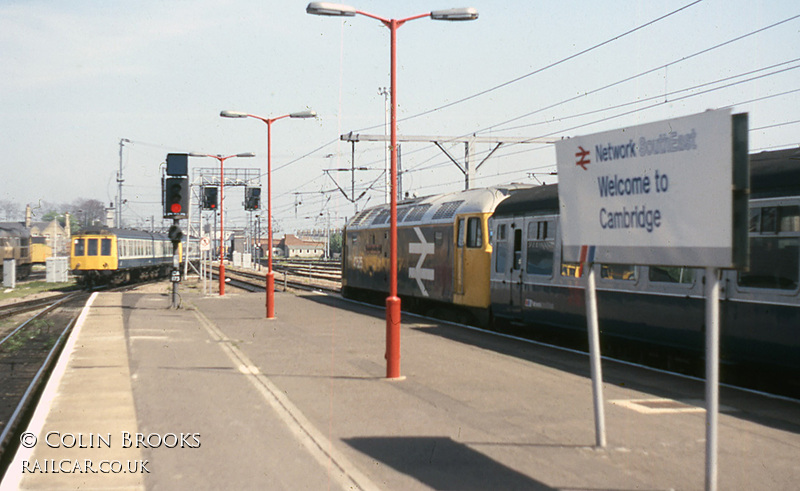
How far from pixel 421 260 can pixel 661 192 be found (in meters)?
14.6

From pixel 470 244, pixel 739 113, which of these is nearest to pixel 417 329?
pixel 470 244

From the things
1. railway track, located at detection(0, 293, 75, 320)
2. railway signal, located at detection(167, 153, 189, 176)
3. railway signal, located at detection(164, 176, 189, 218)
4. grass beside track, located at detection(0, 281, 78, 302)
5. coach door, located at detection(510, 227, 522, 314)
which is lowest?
grass beside track, located at detection(0, 281, 78, 302)

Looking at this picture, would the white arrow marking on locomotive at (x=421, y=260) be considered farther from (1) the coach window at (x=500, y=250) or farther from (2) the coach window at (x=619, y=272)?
(2) the coach window at (x=619, y=272)

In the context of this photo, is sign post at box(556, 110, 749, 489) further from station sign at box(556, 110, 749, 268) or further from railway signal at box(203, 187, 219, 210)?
railway signal at box(203, 187, 219, 210)

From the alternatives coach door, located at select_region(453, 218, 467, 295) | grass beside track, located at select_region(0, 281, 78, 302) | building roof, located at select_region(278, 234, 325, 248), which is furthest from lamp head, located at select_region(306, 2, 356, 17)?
building roof, located at select_region(278, 234, 325, 248)

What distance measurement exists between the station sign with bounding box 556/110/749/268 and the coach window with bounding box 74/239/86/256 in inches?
1486

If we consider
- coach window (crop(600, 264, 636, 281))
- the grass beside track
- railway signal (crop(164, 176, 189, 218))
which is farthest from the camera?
the grass beside track

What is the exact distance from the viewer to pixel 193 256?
3014 inches

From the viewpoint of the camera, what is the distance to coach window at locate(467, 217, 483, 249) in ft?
58.2

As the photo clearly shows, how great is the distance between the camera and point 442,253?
19359 millimetres

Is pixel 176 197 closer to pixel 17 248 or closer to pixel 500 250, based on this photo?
pixel 500 250

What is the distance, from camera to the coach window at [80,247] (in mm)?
39750

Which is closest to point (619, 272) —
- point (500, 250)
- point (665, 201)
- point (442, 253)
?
point (500, 250)

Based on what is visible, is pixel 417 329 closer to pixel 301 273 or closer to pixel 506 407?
pixel 506 407
